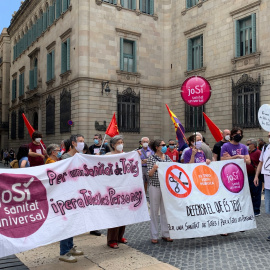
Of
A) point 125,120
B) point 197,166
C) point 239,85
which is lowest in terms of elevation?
point 197,166

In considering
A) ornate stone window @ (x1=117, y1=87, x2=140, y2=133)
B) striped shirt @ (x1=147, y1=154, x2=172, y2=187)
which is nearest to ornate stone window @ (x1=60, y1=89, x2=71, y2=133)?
ornate stone window @ (x1=117, y1=87, x2=140, y2=133)

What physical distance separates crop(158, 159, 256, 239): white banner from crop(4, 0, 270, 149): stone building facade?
36.0ft

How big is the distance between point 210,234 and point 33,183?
3.04 m

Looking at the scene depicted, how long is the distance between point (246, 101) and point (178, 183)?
13.2 m

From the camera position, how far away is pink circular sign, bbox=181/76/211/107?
9562 mm

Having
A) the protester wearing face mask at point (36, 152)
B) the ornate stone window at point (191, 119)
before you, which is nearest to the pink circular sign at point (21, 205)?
the protester wearing face mask at point (36, 152)

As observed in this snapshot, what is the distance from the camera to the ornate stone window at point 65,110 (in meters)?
21.0

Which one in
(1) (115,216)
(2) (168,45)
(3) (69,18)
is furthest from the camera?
(2) (168,45)

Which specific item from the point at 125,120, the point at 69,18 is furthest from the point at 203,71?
the point at 69,18

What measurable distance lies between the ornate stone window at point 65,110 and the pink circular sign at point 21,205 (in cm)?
1678

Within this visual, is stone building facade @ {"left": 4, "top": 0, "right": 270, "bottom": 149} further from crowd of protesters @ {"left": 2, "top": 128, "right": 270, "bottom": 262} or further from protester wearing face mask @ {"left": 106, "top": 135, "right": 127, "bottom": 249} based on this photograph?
protester wearing face mask @ {"left": 106, "top": 135, "right": 127, "bottom": 249}

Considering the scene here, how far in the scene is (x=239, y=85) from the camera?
58.1ft

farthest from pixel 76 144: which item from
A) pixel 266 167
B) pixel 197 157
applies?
pixel 266 167

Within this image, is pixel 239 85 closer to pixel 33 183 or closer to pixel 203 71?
pixel 203 71
